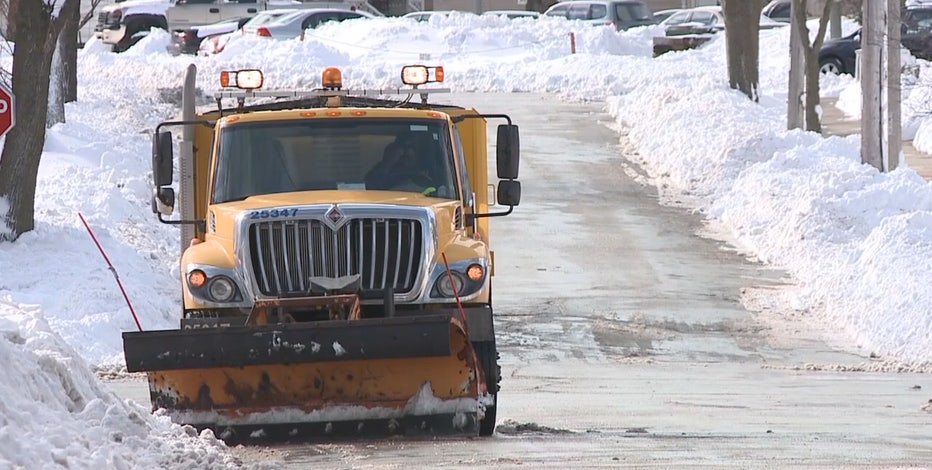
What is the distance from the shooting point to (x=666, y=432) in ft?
32.6

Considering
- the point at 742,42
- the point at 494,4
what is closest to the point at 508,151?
the point at 742,42

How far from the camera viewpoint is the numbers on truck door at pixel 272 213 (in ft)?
31.4

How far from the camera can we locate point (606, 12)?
152ft

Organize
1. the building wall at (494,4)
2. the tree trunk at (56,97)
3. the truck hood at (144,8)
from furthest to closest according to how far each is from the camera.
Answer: the building wall at (494,4) → the truck hood at (144,8) → the tree trunk at (56,97)

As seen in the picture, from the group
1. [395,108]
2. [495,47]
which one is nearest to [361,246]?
[395,108]

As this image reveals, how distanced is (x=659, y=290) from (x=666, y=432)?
7733 millimetres

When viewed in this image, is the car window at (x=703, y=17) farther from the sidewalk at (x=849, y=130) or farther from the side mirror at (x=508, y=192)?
the side mirror at (x=508, y=192)

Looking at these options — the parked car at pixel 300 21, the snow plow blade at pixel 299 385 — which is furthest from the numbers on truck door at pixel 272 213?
the parked car at pixel 300 21

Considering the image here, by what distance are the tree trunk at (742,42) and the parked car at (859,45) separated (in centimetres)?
Result: 770

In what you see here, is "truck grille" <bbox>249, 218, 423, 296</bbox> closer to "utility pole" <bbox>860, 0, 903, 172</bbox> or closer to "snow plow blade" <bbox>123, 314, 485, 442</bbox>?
"snow plow blade" <bbox>123, 314, 485, 442</bbox>

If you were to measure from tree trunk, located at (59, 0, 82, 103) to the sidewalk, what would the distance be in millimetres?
12507

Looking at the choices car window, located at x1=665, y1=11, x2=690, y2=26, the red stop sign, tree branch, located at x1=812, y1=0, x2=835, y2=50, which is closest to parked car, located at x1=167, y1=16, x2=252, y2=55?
car window, located at x1=665, y1=11, x2=690, y2=26

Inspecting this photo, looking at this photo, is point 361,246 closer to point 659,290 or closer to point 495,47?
point 659,290

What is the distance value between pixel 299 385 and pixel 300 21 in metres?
33.0
